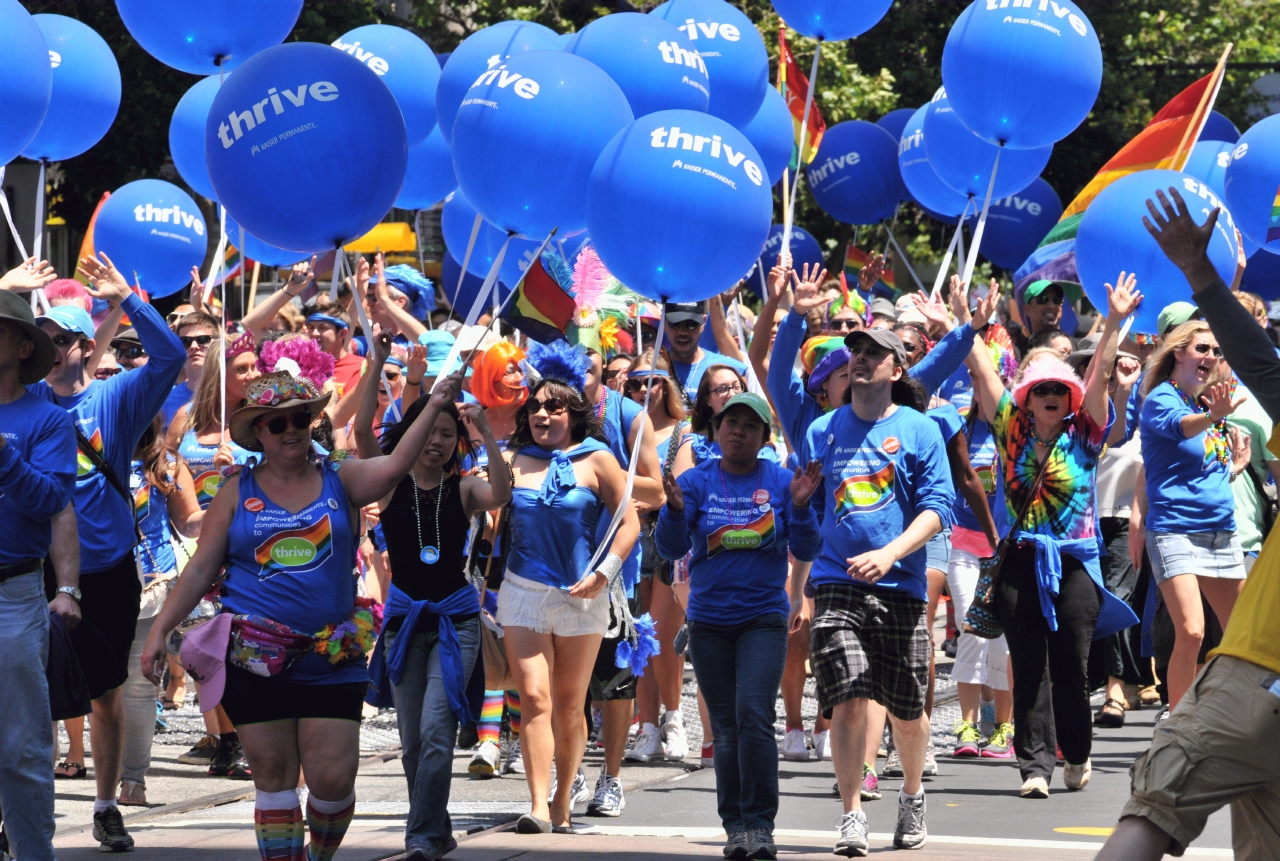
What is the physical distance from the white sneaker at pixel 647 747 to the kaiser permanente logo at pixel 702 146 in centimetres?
316

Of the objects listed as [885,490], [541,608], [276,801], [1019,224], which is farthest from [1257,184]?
[276,801]

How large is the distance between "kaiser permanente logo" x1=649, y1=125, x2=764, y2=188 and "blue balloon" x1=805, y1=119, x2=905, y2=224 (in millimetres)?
7726

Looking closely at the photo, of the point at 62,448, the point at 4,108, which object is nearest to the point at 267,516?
the point at 62,448

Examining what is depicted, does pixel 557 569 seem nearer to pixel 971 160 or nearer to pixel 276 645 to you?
pixel 276 645

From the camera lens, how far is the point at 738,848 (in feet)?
20.2

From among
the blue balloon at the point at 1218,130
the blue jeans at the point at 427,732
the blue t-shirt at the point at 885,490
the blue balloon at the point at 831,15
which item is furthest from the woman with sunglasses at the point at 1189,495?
the blue balloon at the point at 1218,130

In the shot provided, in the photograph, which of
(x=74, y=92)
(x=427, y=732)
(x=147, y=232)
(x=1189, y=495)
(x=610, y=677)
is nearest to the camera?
(x=427, y=732)

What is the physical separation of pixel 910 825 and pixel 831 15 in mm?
4913

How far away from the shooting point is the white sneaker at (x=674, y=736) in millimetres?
8539

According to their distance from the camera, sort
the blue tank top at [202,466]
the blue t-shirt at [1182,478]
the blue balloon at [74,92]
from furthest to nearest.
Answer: the blue balloon at [74,92] → the blue tank top at [202,466] → the blue t-shirt at [1182,478]

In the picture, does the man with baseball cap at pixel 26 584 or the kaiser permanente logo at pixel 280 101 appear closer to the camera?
the man with baseball cap at pixel 26 584

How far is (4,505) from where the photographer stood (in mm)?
5469

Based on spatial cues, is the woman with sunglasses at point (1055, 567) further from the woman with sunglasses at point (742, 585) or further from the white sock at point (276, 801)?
the white sock at point (276, 801)

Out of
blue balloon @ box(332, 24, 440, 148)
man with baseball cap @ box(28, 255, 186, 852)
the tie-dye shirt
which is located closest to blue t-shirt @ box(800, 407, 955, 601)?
the tie-dye shirt
